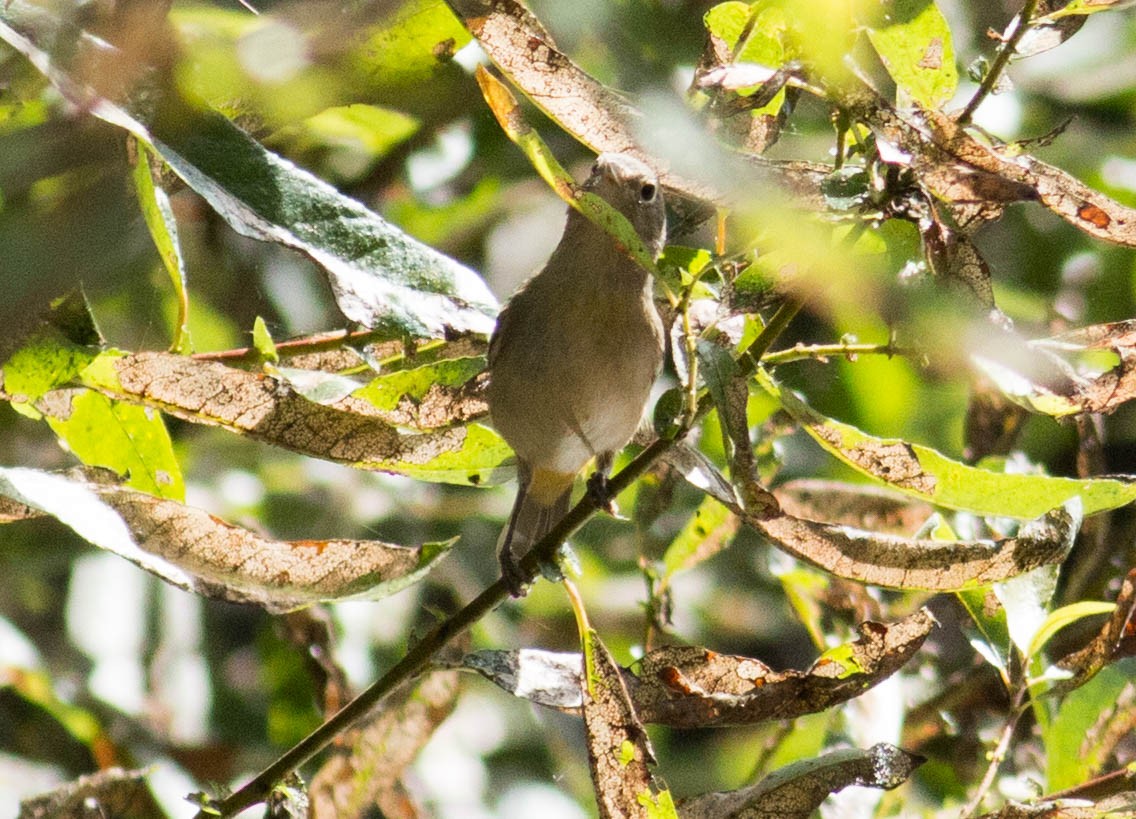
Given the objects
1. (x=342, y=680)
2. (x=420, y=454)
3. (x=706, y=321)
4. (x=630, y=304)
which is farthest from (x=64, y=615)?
(x=706, y=321)

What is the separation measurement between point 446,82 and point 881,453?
1.01 m

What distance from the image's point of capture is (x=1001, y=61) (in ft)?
5.99

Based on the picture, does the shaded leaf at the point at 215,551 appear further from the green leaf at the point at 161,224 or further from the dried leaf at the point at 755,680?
the dried leaf at the point at 755,680

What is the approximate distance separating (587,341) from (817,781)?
4.51 ft

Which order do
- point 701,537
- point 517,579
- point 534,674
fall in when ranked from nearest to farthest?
point 534,674, point 517,579, point 701,537

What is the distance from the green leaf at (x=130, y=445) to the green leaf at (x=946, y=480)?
1048mm

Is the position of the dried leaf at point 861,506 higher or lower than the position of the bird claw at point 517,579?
lower

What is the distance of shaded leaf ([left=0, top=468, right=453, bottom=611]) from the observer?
200cm

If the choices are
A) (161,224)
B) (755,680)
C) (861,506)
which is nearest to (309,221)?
(161,224)

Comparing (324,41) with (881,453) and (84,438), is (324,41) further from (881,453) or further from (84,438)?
(84,438)

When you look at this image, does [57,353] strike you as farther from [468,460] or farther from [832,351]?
[832,351]

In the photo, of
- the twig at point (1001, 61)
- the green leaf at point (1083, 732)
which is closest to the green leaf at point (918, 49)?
the twig at point (1001, 61)

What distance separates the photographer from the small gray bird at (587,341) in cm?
321

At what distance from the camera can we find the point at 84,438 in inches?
94.3
